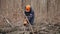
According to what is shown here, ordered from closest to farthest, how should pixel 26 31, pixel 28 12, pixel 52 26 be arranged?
pixel 26 31 < pixel 52 26 < pixel 28 12

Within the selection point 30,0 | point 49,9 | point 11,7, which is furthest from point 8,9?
point 49,9

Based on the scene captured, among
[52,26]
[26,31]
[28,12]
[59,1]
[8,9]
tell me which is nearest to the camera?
[26,31]

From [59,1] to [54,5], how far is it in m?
0.43

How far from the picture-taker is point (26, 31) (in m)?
4.81

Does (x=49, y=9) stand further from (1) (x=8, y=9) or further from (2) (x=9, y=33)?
(2) (x=9, y=33)

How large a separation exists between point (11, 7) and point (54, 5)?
69.4 inches

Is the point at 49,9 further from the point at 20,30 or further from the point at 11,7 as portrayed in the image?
the point at 20,30

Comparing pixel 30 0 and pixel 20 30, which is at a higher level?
pixel 30 0

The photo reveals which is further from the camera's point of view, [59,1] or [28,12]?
[59,1]

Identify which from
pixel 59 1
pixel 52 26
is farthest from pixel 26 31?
pixel 59 1

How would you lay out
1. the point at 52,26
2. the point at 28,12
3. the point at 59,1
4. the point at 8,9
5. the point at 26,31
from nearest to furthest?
the point at 26,31
the point at 52,26
the point at 28,12
the point at 8,9
the point at 59,1

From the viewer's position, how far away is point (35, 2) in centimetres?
904

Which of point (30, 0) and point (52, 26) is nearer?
point (52, 26)

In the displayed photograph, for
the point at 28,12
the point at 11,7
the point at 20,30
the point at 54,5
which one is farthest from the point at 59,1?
the point at 20,30
